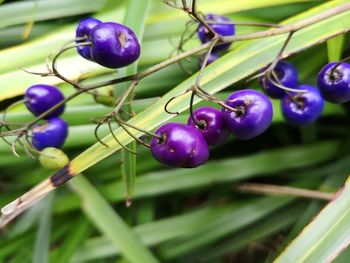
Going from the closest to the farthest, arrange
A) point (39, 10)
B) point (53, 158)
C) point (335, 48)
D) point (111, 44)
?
point (111, 44)
point (53, 158)
point (335, 48)
point (39, 10)

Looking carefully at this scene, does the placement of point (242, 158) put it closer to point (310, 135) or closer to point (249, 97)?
point (310, 135)

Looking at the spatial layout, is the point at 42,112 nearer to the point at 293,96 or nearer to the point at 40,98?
the point at 40,98

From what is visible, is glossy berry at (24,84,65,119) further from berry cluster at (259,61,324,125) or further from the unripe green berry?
berry cluster at (259,61,324,125)

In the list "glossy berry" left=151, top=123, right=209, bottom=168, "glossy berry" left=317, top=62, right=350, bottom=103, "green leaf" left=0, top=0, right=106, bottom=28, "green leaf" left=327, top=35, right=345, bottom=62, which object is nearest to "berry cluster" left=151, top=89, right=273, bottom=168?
"glossy berry" left=151, top=123, right=209, bottom=168

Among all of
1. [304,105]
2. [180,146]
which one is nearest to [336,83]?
[304,105]

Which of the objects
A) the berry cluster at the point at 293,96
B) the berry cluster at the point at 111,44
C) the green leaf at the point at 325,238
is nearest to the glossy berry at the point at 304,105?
the berry cluster at the point at 293,96
